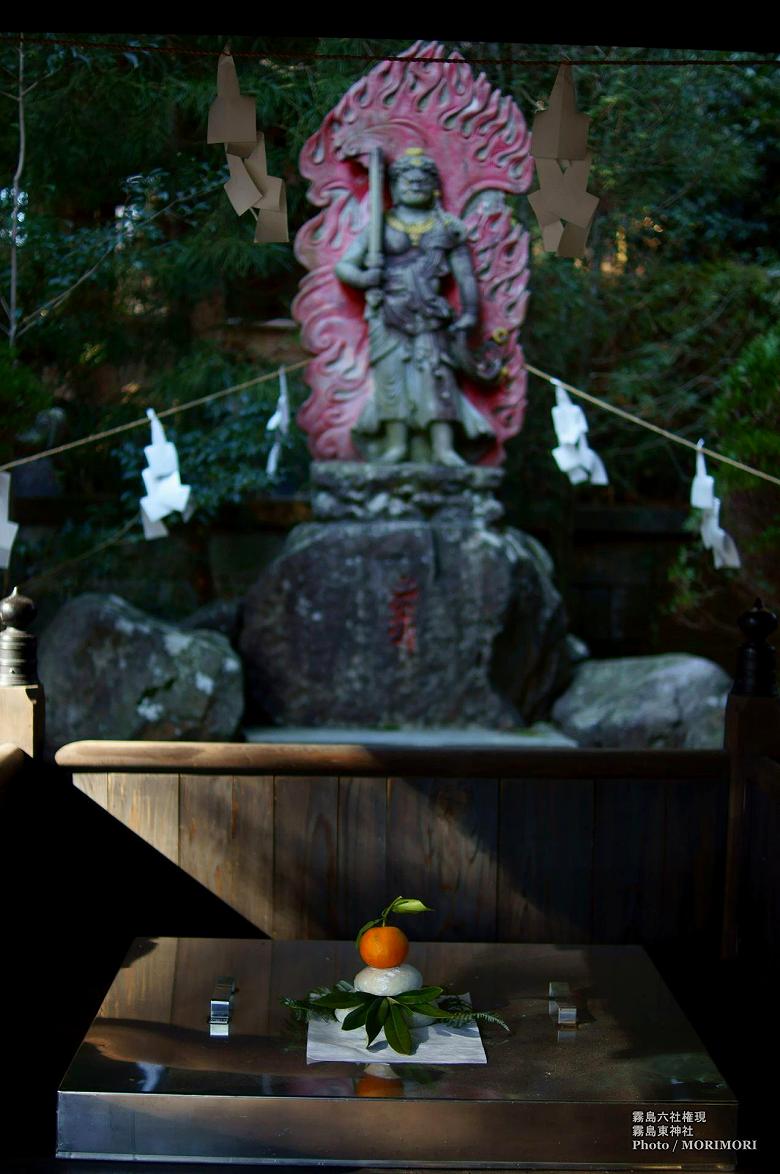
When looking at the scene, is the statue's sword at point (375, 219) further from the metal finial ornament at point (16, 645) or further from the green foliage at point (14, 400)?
the metal finial ornament at point (16, 645)

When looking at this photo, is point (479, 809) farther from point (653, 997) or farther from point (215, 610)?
point (215, 610)

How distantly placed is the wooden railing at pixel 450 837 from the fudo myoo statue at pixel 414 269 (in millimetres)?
3304

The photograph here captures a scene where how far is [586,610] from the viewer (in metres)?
8.30

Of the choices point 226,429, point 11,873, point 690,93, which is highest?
point 690,93

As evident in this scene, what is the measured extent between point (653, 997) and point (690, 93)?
21.3 ft

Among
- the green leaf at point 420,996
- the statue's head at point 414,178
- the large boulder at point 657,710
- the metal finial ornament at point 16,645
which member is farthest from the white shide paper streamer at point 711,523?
the green leaf at point 420,996

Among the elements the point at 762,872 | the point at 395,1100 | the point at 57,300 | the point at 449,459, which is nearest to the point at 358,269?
the point at 449,459

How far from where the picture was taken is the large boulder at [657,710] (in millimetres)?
5793

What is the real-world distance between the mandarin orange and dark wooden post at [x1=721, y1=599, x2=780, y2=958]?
1.01 metres

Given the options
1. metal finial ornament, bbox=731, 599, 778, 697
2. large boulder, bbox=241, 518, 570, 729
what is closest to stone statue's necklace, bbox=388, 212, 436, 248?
large boulder, bbox=241, 518, 570, 729

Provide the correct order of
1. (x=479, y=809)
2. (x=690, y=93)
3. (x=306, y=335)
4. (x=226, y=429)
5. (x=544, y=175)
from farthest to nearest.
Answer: (x=690, y=93) < (x=226, y=429) < (x=306, y=335) < (x=479, y=809) < (x=544, y=175)

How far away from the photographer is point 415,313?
19.5 ft

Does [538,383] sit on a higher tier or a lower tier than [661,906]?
higher

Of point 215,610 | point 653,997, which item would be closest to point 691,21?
point 653,997
